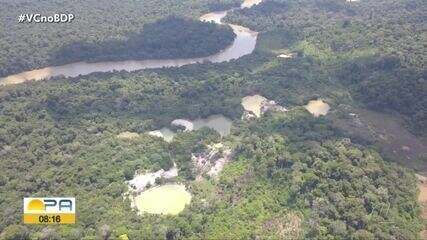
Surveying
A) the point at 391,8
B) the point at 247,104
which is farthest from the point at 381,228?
the point at 391,8

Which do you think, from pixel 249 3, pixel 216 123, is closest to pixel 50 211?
pixel 216 123

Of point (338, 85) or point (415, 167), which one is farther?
point (338, 85)

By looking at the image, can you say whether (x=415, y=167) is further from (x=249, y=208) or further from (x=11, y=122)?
(x=11, y=122)

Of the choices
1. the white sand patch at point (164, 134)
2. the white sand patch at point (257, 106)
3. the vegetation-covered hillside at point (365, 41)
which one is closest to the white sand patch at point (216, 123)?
the white sand patch at point (257, 106)

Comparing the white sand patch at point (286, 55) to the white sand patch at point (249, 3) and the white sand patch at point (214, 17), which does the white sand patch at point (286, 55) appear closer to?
the white sand patch at point (214, 17)

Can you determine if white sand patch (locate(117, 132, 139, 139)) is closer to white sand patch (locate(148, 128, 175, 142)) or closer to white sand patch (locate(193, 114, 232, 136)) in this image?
white sand patch (locate(148, 128, 175, 142))

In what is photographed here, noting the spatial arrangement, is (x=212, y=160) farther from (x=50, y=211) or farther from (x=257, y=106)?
(x=50, y=211)
